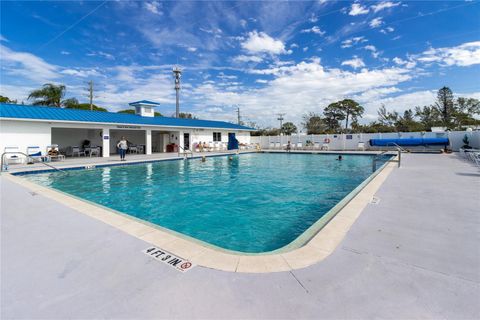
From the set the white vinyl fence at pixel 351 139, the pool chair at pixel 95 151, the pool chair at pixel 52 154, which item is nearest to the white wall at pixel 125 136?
the pool chair at pixel 95 151

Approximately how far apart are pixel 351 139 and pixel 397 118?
23738 mm

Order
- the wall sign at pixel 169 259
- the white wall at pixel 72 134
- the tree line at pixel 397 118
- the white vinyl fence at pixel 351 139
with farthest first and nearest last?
the tree line at pixel 397 118 < the white vinyl fence at pixel 351 139 < the white wall at pixel 72 134 < the wall sign at pixel 169 259

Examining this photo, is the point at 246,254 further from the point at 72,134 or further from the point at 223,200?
the point at 72,134

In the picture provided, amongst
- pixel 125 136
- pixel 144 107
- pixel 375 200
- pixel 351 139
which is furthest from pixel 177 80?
pixel 375 200

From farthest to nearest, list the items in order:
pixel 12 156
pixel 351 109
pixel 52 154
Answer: pixel 351 109
pixel 52 154
pixel 12 156

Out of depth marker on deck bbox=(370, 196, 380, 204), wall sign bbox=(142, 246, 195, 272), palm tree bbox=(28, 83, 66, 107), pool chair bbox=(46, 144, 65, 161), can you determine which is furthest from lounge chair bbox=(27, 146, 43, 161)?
palm tree bbox=(28, 83, 66, 107)

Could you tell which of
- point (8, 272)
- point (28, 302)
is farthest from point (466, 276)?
point (8, 272)

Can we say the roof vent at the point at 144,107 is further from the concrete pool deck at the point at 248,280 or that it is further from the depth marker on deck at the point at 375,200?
the depth marker on deck at the point at 375,200

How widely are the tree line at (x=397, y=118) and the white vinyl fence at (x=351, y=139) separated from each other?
12.8m

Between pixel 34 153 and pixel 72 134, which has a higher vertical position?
pixel 72 134

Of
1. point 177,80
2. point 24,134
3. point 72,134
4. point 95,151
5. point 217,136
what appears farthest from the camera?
point 177,80

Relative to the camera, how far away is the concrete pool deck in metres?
1.59

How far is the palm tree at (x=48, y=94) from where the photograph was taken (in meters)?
25.5

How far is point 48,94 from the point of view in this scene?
2569 cm
